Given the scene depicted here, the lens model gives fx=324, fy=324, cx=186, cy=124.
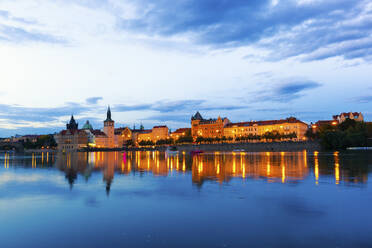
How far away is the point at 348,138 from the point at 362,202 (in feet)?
237

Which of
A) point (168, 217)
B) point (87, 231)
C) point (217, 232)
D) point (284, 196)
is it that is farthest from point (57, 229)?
point (284, 196)

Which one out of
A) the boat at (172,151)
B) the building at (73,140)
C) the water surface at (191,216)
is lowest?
the boat at (172,151)

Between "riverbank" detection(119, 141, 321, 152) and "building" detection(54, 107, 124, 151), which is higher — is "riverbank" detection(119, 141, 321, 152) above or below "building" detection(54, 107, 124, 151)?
below

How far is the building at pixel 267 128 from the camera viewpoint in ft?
499

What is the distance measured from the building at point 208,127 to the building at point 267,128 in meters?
3.12

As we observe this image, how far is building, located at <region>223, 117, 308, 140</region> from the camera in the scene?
152 metres

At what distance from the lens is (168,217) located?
10812 millimetres

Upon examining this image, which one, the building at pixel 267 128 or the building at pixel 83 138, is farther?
the building at pixel 83 138

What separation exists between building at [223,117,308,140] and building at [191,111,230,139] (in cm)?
312

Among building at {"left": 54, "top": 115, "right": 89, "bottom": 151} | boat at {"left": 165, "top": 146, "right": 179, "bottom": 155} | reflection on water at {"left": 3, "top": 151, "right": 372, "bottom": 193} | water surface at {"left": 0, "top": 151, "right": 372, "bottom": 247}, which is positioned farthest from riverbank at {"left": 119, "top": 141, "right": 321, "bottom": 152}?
water surface at {"left": 0, "top": 151, "right": 372, "bottom": 247}

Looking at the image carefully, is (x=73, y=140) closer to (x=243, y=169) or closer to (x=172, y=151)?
(x=172, y=151)

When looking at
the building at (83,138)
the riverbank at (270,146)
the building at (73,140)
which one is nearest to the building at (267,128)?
the riverbank at (270,146)

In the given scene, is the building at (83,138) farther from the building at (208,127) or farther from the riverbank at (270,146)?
the riverbank at (270,146)

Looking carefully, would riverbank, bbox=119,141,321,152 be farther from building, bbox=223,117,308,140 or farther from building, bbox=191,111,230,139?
building, bbox=191,111,230,139
